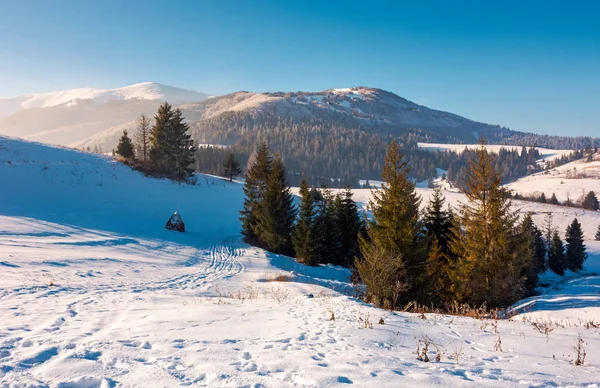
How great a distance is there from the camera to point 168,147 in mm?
44156

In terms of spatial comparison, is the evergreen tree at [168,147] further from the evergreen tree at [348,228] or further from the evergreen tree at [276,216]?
the evergreen tree at [348,228]

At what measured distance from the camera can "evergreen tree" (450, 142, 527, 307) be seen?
1714cm

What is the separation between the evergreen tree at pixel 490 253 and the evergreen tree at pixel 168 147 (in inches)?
1470

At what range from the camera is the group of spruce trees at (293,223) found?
25422 millimetres

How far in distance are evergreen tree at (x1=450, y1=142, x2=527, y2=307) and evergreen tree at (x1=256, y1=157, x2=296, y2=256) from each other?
1394 centimetres

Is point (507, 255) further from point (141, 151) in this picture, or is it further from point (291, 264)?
point (141, 151)

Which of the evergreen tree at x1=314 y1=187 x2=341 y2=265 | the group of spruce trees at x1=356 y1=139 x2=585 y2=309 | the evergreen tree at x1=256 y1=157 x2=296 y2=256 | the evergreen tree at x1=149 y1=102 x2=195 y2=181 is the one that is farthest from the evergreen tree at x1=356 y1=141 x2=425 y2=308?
the evergreen tree at x1=149 y1=102 x2=195 y2=181

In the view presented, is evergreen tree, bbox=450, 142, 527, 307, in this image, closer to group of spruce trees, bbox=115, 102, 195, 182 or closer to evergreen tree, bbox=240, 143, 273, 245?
evergreen tree, bbox=240, 143, 273, 245

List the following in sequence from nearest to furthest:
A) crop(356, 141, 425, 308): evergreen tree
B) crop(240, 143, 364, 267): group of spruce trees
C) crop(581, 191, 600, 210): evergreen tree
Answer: crop(356, 141, 425, 308): evergreen tree, crop(240, 143, 364, 267): group of spruce trees, crop(581, 191, 600, 210): evergreen tree

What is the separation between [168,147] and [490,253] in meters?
40.6

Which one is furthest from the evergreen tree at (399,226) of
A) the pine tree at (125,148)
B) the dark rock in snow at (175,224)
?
the pine tree at (125,148)

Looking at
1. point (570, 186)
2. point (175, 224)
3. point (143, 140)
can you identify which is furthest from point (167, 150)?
point (570, 186)

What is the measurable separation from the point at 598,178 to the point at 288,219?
638 feet

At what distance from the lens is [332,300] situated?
920 cm
